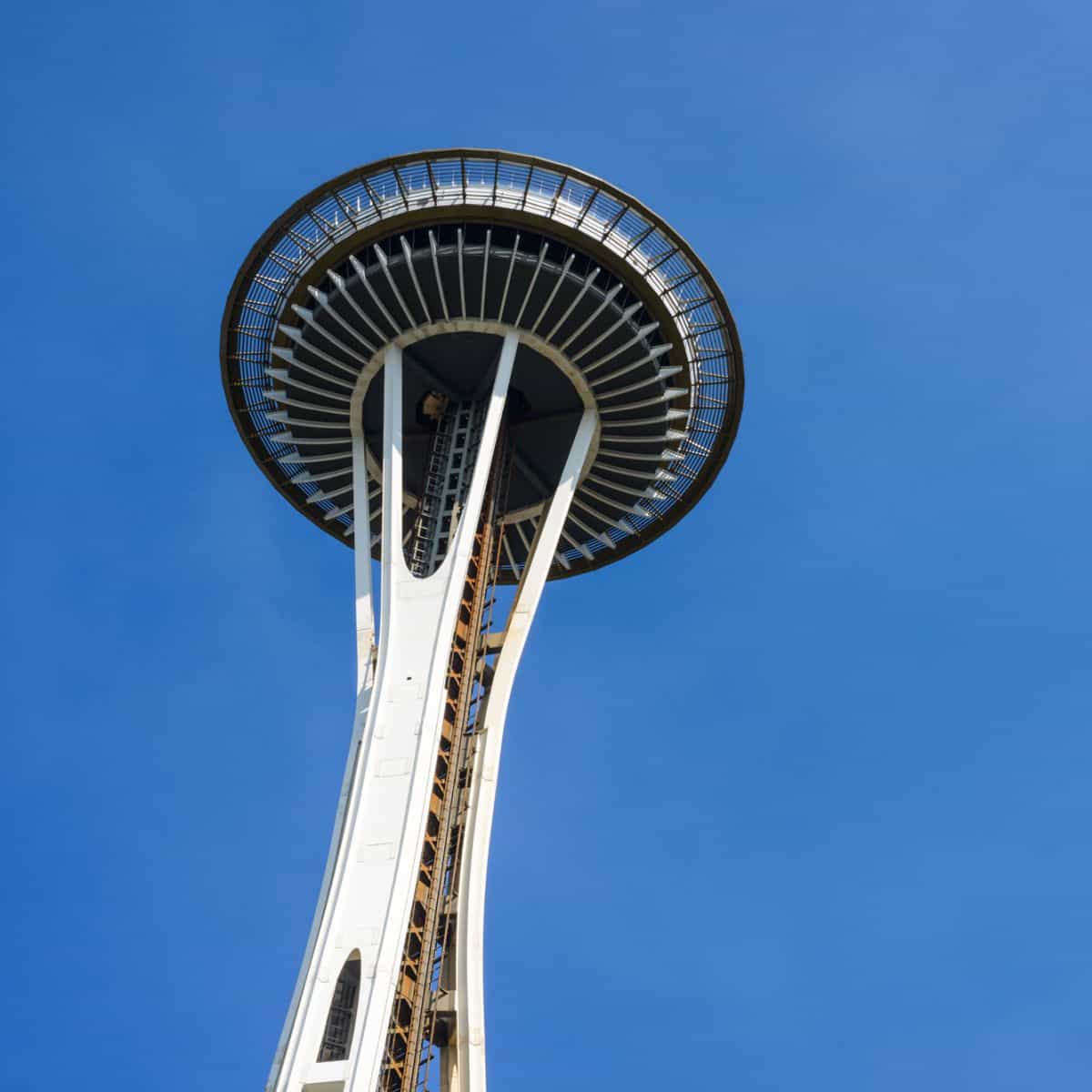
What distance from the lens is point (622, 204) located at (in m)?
47.8

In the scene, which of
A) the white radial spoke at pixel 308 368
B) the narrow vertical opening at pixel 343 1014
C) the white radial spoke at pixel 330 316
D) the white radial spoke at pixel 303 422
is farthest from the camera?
the white radial spoke at pixel 303 422

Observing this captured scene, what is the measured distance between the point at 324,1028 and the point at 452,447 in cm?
2010

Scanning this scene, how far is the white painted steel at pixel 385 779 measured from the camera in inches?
1433

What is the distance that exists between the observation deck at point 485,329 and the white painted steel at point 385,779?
1592 millimetres

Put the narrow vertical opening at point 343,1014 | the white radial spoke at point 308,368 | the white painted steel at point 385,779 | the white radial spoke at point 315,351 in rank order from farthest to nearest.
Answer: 1. the white radial spoke at point 308,368
2. the white radial spoke at point 315,351
3. the narrow vertical opening at point 343,1014
4. the white painted steel at point 385,779

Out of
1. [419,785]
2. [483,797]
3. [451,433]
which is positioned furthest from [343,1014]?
[451,433]

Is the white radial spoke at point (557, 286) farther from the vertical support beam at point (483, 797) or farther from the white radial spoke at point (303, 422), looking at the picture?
the white radial spoke at point (303, 422)

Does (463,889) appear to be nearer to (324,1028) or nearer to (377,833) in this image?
(377,833)

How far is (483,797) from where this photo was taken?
43344mm

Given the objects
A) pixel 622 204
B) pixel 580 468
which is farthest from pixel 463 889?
pixel 622 204

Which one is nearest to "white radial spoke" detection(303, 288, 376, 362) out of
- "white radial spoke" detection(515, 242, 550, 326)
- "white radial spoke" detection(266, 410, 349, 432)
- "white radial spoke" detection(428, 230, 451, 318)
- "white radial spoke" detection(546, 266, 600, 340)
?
"white radial spoke" detection(428, 230, 451, 318)

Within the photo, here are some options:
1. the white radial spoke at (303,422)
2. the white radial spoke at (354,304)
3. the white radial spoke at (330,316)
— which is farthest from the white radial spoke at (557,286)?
the white radial spoke at (303,422)

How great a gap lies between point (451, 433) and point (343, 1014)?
20.2 m

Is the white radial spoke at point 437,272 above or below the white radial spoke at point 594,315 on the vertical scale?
above
